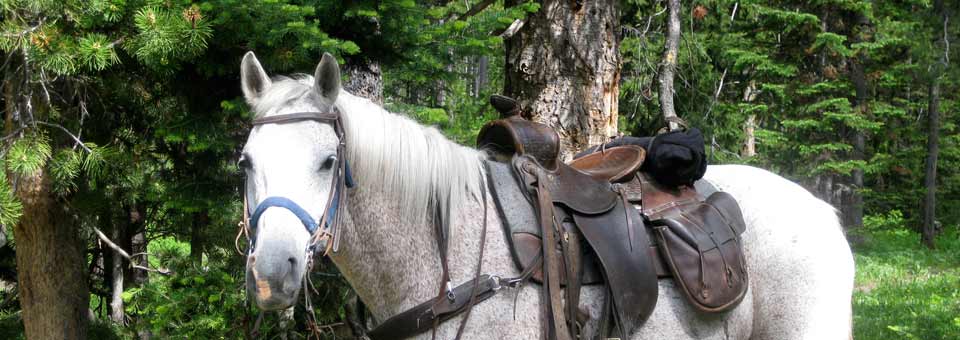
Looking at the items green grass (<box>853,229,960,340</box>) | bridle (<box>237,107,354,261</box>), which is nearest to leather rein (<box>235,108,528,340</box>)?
bridle (<box>237,107,354,261</box>)

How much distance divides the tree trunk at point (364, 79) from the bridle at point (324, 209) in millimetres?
1731

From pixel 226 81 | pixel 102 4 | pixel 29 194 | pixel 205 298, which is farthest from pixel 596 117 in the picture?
pixel 29 194

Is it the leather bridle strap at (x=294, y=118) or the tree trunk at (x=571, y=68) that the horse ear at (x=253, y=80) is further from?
the tree trunk at (x=571, y=68)

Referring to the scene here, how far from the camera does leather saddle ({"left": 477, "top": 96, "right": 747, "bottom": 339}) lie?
8.59 feet

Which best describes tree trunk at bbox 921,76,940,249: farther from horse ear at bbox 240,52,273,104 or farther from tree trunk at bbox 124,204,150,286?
horse ear at bbox 240,52,273,104

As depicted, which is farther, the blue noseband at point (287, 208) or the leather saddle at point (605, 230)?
the leather saddle at point (605, 230)

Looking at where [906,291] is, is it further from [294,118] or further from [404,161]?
[294,118]

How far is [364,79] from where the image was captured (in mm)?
4082

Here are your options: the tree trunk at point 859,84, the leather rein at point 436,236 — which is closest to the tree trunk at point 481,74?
the tree trunk at point 859,84

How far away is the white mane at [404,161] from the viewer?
7.82ft

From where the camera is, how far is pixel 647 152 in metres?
3.24

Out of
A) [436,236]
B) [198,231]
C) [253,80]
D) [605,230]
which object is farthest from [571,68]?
[253,80]

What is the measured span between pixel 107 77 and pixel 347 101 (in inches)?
89.9

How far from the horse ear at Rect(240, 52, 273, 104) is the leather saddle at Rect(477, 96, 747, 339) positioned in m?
0.95
